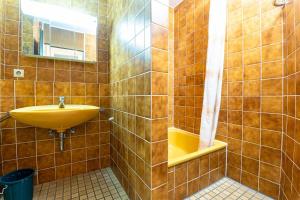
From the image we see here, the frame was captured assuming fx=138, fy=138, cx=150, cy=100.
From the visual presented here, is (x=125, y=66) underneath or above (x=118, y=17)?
underneath

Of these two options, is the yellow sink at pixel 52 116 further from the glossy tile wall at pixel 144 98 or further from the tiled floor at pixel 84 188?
the tiled floor at pixel 84 188

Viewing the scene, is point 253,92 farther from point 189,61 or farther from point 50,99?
point 50,99

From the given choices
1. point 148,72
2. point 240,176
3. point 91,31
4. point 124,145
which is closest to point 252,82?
point 240,176

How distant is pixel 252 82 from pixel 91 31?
1.82m

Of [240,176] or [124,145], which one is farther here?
[240,176]

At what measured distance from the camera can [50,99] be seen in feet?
→ 4.77

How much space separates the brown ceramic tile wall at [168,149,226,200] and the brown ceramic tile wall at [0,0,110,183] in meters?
0.99

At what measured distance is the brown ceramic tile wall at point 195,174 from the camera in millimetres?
1080

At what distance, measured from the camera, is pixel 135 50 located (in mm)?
1045

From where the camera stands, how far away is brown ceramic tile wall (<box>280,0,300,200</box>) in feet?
2.99

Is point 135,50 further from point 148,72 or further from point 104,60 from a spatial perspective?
point 104,60

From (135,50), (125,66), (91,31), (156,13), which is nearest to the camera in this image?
(156,13)

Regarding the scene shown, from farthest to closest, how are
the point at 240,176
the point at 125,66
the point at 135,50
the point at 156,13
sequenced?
the point at 240,176 < the point at 125,66 < the point at 135,50 < the point at 156,13

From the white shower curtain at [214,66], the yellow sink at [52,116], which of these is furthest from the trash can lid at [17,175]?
the white shower curtain at [214,66]
